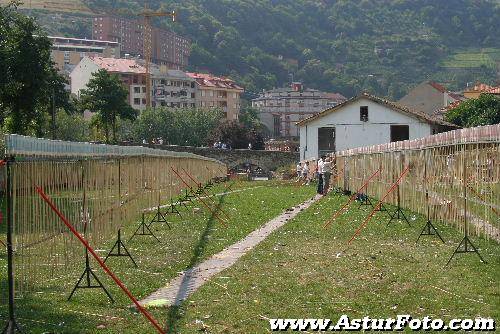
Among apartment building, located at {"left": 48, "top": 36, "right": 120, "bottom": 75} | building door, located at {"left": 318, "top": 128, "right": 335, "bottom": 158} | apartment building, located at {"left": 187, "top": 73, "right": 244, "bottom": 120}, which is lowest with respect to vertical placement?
building door, located at {"left": 318, "top": 128, "right": 335, "bottom": 158}

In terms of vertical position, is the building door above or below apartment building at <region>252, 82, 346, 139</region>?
below

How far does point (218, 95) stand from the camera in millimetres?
164125

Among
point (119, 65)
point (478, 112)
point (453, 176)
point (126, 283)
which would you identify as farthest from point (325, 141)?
point (119, 65)

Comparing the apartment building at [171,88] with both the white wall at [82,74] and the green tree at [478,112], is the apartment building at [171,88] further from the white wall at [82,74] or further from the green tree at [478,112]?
the green tree at [478,112]

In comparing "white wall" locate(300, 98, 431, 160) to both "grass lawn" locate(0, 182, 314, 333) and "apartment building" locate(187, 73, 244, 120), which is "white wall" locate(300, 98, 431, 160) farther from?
"apartment building" locate(187, 73, 244, 120)

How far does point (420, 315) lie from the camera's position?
10055 millimetres

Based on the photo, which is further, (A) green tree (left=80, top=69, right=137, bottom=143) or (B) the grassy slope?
(A) green tree (left=80, top=69, right=137, bottom=143)

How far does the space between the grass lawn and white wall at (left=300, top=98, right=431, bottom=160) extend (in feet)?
158

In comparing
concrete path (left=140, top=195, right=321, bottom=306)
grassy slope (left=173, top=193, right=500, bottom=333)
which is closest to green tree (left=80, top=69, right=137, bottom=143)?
concrete path (left=140, top=195, right=321, bottom=306)

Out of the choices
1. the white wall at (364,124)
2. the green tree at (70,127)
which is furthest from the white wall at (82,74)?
the white wall at (364,124)

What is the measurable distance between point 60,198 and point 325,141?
65.7 metres

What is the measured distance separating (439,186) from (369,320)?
35.8ft

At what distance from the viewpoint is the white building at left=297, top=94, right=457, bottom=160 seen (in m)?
70.4

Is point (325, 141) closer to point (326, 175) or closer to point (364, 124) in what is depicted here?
point (364, 124)
